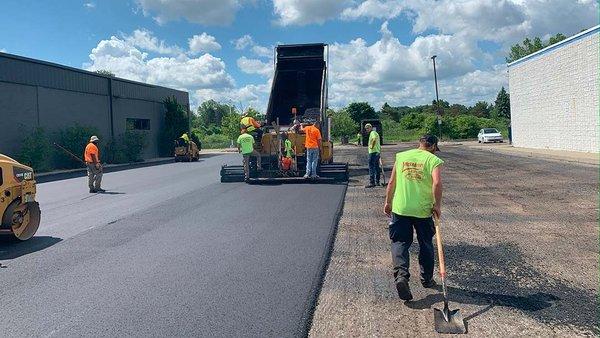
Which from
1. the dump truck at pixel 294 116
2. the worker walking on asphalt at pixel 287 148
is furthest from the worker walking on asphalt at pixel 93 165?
the worker walking on asphalt at pixel 287 148

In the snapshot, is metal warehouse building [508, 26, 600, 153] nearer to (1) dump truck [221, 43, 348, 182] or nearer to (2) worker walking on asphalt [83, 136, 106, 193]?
(1) dump truck [221, 43, 348, 182]

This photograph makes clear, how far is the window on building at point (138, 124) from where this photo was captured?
110 feet

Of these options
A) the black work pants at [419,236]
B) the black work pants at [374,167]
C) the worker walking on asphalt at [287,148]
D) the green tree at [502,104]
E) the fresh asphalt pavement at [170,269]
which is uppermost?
the green tree at [502,104]

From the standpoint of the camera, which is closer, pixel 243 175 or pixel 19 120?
pixel 243 175

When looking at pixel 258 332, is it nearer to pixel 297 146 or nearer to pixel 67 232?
pixel 67 232

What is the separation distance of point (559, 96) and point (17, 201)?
81.5 feet

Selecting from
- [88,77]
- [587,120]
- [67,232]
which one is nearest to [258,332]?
[67,232]

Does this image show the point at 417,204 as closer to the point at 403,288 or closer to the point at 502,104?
the point at 403,288

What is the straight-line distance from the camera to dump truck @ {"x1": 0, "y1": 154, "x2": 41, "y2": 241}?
7.08m

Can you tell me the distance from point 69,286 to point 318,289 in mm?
2675

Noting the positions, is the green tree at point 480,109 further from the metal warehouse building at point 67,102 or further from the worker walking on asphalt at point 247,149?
the worker walking on asphalt at point 247,149

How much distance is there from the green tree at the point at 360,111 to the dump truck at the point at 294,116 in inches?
2002

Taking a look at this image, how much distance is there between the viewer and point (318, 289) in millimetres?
5059

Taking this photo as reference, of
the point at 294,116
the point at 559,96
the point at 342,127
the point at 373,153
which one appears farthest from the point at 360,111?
the point at 373,153
